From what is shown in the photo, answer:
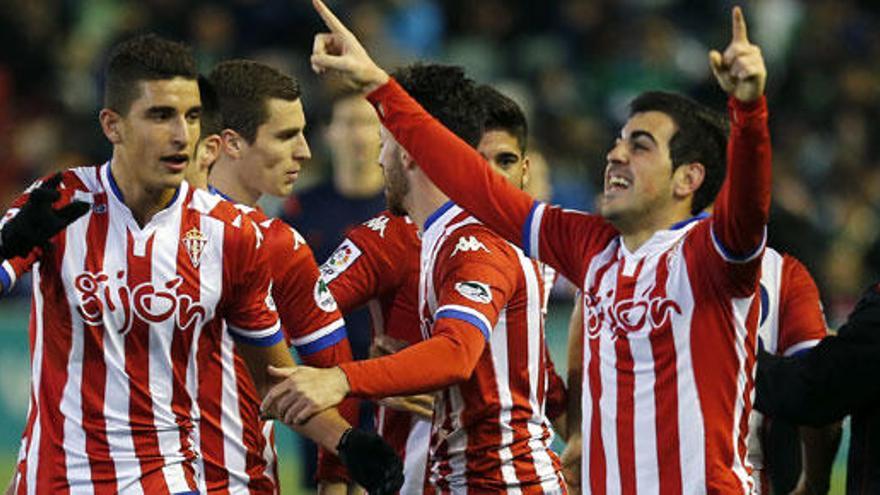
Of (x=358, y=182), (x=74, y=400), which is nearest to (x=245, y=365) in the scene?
(x=74, y=400)

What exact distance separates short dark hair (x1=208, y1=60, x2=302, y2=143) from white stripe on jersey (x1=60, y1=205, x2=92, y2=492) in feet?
4.38

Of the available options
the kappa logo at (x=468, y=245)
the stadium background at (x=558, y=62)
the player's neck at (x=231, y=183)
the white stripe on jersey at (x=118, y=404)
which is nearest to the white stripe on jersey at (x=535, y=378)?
the kappa logo at (x=468, y=245)

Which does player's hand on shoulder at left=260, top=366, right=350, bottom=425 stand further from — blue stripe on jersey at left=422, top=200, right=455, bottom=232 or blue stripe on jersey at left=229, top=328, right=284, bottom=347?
blue stripe on jersey at left=422, top=200, right=455, bottom=232

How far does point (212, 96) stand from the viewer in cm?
596

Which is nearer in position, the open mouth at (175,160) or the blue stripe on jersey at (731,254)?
the blue stripe on jersey at (731,254)

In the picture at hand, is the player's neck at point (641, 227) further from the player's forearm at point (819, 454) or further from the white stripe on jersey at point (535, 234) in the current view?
the player's forearm at point (819, 454)

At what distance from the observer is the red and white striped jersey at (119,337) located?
16.0 feet

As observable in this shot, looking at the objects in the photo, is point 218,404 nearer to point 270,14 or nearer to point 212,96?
point 212,96

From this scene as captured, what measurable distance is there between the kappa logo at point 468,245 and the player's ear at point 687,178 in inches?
25.2

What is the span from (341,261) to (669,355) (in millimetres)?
1424

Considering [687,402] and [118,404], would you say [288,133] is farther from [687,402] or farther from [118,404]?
[687,402]

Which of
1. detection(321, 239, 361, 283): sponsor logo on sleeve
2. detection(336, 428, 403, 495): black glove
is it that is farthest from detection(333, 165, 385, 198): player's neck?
detection(336, 428, 403, 495): black glove

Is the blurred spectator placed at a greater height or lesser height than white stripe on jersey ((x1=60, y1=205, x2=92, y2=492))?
greater

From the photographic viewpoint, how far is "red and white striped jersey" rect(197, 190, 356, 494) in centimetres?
515
